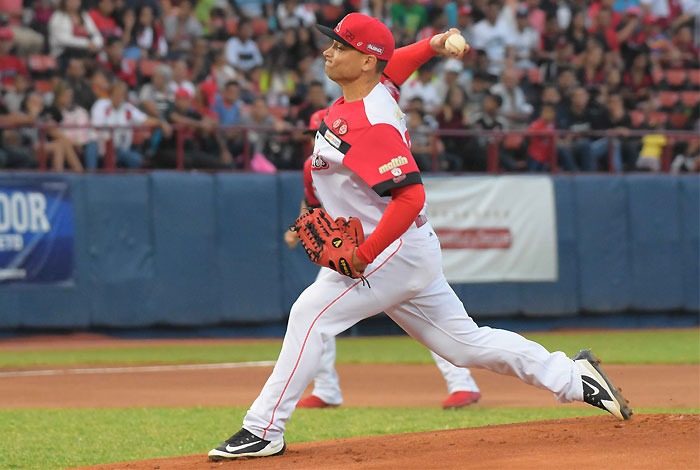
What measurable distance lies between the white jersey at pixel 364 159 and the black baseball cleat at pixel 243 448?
1125mm

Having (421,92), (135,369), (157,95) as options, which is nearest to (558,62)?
(421,92)

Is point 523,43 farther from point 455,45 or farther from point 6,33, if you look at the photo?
point 455,45

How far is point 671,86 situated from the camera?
18.9 m

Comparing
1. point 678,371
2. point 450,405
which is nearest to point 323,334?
point 450,405

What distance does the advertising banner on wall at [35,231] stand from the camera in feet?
45.1

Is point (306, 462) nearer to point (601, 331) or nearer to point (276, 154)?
point (276, 154)

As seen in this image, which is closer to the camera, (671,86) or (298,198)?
(298,198)

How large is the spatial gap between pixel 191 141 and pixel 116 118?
41.1 inches

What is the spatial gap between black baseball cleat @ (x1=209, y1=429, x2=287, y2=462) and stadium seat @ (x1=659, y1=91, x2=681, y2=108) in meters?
14.6

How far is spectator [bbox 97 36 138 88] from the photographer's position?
15250 millimetres

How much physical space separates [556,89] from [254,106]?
17.6 ft

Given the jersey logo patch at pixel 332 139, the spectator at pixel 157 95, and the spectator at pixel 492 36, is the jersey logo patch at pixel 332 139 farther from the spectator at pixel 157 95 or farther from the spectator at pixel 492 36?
the spectator at pixel 492 36

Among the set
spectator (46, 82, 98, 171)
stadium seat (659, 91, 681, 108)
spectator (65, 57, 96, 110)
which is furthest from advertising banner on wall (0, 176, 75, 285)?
stadium seat (659, 91, 681, 108)

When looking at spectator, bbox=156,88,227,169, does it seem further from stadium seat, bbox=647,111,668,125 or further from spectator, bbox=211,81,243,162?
stadium seat, bbox=647,111,668,125
